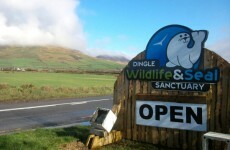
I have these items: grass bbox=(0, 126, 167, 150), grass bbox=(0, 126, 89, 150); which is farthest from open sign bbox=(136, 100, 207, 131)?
grass bbox=(0, 126, 89, 150)

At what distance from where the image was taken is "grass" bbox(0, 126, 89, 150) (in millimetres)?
8711

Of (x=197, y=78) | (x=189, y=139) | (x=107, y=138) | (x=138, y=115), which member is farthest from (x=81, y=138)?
(x=197, y=78)

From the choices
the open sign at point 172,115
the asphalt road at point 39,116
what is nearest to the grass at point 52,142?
the open sign at point 172,115

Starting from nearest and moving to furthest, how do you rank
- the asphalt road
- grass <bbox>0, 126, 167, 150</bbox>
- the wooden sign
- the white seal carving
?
the wooden sign < grass <bbox>0, 126, 167, 150</bbox> < the white seal carving < the asphalt road

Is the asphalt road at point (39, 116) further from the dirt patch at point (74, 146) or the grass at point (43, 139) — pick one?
the dirt patch at point (74, 146)

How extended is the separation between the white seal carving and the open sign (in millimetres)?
1055

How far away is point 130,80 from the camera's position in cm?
1026

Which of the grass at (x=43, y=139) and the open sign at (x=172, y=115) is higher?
the open sign at (x=172, y=115)

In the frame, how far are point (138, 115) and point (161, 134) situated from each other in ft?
2.91

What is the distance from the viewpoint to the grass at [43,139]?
343 inches

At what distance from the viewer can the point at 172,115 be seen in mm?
9469

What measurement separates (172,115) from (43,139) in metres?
3.48

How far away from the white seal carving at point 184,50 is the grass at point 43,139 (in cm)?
327

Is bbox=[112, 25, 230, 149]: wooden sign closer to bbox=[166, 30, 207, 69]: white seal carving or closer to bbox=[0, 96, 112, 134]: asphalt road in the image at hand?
bbox=[166, 30, 207, 69]: white seal carving
